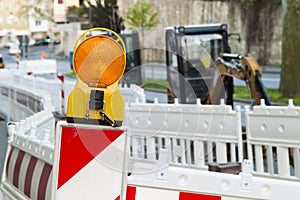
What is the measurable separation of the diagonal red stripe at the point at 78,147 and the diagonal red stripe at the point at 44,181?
93 cm

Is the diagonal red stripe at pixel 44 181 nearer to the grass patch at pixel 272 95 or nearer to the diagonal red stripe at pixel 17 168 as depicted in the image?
the diagonal red stripe at pixel 17 168

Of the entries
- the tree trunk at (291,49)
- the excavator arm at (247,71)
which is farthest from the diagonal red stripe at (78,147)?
the tree trunk at (291,49)

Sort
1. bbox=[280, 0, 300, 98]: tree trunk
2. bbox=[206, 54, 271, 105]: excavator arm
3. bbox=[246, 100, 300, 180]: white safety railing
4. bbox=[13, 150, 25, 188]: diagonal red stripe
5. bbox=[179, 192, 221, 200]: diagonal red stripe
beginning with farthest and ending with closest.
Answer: bbox=[280, 0, 300, 98]: tree trunk
bbox=[206, 54, 271, 105]: excavator arm
bbox=[246, 100, 300, 180]: white safety railing
bbox=[13, 150, 25, 188]: diagonal red stripe
bbox=[179, 192, 221, 200]: diagonal red stripe

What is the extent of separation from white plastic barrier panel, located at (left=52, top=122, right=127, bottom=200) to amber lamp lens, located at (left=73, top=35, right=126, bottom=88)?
251 mm

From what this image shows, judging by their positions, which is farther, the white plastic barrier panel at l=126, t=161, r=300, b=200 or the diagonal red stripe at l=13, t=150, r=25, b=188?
the diagonal red stripe at l=13, t=150, r=25, b=188

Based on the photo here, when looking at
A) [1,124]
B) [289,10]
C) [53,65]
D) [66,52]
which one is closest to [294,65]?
[289,10]

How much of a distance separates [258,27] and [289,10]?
1676cm

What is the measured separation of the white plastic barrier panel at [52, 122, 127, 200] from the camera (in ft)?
11.4

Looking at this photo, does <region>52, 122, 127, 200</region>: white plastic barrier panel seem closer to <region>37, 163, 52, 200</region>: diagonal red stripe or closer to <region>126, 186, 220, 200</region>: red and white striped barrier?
<region>126, 186, 220, 200</region>: red and white striped barrier

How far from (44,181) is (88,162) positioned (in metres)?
1.11

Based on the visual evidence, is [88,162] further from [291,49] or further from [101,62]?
[291,49]

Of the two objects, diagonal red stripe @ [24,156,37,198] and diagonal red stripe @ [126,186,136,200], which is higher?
diagonal red stripe @ [126,186,136,200]

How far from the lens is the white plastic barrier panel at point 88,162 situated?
11.4 ft

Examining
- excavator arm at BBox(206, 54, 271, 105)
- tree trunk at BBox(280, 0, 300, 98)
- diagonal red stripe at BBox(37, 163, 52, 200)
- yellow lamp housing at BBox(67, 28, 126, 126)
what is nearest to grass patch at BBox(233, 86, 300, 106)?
tree trunk at BBox(280, 0, 300, 98)
